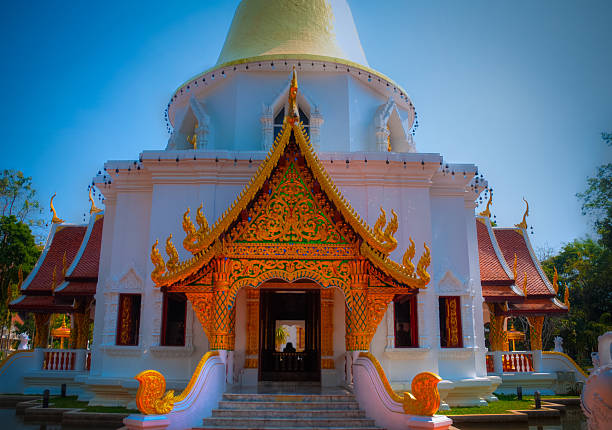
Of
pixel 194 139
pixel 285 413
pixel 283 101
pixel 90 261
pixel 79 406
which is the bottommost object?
pixel 79 406

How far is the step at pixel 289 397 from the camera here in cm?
890

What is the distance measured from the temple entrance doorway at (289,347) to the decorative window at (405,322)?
1.84 metres

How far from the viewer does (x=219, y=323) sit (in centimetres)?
934

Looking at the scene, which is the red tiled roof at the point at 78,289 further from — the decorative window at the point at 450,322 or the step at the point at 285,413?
the decorative window at the point at 450,322

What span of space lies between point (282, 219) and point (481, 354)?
21.6ft

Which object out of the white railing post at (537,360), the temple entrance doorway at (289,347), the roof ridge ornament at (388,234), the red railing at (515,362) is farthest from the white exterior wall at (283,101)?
the white railing post at (537,360)

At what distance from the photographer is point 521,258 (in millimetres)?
17156

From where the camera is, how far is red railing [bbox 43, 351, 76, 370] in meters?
14.8

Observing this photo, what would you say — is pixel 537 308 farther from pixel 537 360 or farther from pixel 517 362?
pixel 517 362

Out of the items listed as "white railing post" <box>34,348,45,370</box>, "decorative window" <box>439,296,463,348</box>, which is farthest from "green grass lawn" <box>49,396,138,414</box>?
"decorative window" <box>439,296,463,348</box>

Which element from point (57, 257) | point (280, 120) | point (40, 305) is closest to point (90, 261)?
point (40, 305)

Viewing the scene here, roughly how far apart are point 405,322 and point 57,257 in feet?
38.0

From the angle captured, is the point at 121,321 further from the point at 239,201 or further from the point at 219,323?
the point at 239,201

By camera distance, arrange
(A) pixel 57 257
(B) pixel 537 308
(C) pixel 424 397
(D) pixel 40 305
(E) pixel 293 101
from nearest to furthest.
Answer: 1. (C) pixel 424 397
2. (E) pixel 293 101
3. (D) pixel 40 305
4. (B) pixel 537 308
5. (A) pixel 57 257
